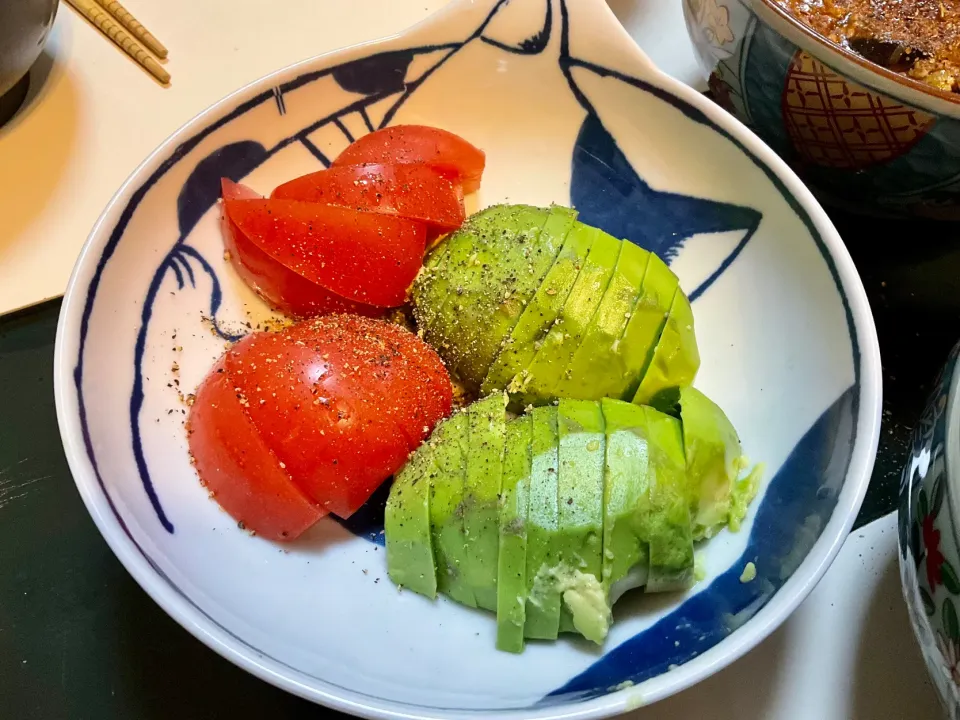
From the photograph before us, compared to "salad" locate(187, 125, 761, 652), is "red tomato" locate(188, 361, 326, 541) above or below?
below

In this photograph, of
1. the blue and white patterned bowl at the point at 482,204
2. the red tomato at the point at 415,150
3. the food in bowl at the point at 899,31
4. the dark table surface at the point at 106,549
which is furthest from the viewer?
the red tomato at the point at 415,150

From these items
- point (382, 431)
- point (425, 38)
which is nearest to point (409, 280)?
point (382, 431)

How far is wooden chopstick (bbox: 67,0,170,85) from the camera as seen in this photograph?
54.4 inches

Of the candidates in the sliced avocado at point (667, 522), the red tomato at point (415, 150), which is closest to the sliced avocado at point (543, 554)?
the sliced avocado at point (667, 522)

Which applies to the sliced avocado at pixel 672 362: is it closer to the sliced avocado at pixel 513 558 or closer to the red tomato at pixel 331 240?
the sliced avocado at pixel 513 558

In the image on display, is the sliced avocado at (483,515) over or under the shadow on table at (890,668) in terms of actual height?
over

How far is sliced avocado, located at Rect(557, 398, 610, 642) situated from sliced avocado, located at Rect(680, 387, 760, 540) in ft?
0.42

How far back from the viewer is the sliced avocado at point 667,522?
868 mm

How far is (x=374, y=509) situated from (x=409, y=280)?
347 millimetres

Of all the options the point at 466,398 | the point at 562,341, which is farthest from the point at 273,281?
the point at 562,341

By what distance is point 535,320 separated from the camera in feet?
3.39

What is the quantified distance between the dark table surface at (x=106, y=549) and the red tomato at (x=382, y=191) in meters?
0.48

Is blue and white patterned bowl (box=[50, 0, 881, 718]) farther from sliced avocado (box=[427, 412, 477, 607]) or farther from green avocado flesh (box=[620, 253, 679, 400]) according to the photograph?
green avocado flesh (box=[620, 253, 679, 400])

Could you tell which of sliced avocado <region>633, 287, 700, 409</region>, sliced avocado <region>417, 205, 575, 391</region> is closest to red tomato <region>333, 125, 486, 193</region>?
sliced avocado <region>417, 205, 575, 391</region>
